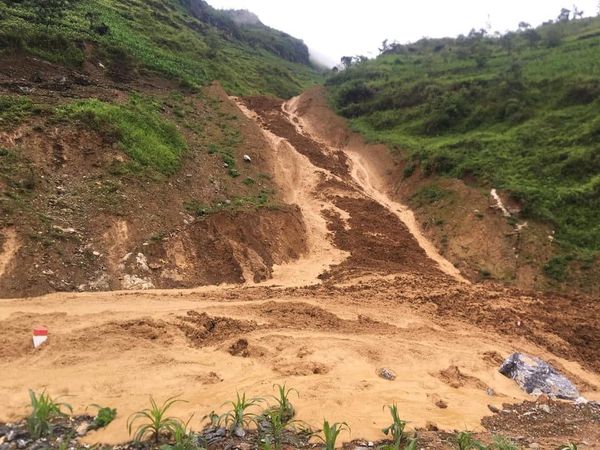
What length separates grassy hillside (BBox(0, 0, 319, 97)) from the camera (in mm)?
23656

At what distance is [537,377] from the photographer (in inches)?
388

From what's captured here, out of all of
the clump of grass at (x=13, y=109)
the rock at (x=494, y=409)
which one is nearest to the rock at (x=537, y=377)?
the rock at (x=494, y=409)

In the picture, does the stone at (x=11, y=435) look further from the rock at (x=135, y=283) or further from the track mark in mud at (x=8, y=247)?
the rock at (x=135, y=283)

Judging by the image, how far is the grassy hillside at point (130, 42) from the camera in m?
23.7

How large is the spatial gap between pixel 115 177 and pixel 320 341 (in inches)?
369

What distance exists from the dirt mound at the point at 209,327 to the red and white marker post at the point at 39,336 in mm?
2735

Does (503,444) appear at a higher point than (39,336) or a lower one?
lower

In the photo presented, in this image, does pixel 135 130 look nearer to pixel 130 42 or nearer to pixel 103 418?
pixel 103 418

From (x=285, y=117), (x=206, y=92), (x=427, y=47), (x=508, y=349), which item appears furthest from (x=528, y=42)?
(x=508, y=349)

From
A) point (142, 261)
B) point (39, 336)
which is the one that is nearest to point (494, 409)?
point (39, 336)

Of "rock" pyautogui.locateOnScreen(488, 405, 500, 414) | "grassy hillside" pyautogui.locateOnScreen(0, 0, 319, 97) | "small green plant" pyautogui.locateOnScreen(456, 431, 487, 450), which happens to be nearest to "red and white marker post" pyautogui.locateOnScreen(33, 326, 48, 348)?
"small green plant" pyautogui.locateOnScreen(456, 431, 487, 450)

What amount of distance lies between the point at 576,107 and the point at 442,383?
72.4 ft

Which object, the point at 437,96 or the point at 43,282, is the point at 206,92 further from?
the point at 43,282

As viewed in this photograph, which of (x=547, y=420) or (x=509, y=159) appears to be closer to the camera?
(x=547, y=420)
